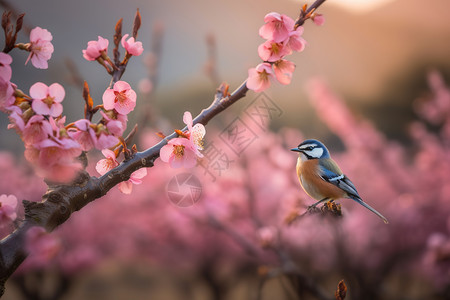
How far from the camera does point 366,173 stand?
19.7ft

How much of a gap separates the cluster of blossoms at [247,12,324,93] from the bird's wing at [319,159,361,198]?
12.4 inches

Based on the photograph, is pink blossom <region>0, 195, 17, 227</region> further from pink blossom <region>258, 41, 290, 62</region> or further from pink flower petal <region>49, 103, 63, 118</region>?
pink blossom <region>258, 41, 290, 62</region>

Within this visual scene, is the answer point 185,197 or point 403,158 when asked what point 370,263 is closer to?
point 403,158

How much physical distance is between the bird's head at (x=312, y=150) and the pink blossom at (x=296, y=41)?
28cm

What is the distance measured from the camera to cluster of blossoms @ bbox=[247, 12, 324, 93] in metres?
0.96

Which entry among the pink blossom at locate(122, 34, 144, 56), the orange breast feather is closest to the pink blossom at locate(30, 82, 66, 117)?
the pink blossom at locate(122, 34, 144, 56)

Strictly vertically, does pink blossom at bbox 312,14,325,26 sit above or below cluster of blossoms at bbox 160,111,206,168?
above

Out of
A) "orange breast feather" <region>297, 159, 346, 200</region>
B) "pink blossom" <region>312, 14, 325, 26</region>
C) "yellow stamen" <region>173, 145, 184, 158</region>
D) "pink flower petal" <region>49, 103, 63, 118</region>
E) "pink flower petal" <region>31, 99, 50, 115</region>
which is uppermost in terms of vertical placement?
"pink blossom" <region>312, 14, 325, 26</region>

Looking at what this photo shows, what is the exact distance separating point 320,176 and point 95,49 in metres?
0.72

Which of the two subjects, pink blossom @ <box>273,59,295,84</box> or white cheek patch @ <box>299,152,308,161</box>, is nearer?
pink blossom @ <box>273,59,295,84</box>

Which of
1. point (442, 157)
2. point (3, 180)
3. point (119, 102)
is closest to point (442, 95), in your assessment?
point (442, 157)

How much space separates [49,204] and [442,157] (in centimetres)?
622

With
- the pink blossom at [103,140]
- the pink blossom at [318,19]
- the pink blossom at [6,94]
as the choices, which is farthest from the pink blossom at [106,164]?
the pink blossom at [318,19]

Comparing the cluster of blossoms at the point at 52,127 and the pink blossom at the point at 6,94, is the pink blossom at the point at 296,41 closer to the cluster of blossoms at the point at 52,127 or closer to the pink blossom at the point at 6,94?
the cluster of blossoms at the point at 52,127
